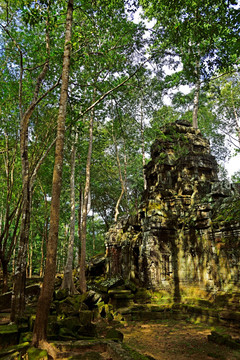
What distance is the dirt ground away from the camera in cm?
637

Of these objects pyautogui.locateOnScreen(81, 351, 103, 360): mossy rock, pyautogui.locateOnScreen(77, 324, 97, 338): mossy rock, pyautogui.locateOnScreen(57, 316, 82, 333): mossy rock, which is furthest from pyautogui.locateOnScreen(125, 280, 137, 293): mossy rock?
pyautogui.locateOnScreen(81, 351, 103, 360): mossy rock

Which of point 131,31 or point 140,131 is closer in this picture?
point 131,31

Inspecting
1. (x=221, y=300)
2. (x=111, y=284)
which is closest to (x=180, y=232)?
(x=221, y=300)

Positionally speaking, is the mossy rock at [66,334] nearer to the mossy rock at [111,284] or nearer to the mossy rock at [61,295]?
the mossy rock at [61,295]

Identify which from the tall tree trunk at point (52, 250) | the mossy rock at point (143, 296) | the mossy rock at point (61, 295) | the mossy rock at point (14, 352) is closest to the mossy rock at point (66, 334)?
the tall tree trunk at point (52, 250)

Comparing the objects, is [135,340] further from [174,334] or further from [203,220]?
[203,220]

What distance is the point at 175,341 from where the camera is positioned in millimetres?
7535

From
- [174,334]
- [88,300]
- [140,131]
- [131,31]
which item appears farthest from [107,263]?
[131,31]

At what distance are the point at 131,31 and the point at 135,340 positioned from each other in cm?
1374

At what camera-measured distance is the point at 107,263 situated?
1709 cm

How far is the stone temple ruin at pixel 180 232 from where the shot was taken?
10539 mm

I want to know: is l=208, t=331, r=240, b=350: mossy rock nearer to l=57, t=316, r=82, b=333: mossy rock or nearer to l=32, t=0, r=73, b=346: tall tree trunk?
l=57, t=316, r=82, b=333: mossy rock

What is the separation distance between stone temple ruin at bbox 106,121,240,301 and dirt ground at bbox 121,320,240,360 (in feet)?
7.33

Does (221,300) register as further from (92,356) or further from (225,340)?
(92,356)
